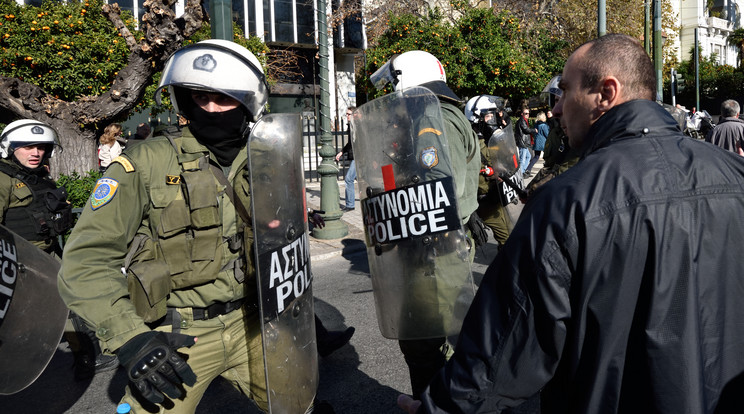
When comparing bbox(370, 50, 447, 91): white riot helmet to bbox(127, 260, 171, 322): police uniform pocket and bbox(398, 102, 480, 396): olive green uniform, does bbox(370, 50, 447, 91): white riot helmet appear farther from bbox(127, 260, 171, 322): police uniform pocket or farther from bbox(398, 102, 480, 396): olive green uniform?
bbox(127, 260, 171, 322): police uniform pocket

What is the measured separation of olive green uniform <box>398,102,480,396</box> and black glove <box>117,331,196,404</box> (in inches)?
47.7

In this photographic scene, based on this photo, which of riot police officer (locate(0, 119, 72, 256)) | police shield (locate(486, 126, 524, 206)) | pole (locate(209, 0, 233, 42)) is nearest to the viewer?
riot police officer (locate(0, 119, 72, 256))

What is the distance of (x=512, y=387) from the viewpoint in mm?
1229

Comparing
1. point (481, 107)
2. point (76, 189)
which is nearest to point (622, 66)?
point (481, 107)

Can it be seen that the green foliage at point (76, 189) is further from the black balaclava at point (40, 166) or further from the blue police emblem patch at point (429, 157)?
the blue police emblem patch at point (429, 157)

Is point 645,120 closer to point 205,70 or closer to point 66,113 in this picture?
point 205,70

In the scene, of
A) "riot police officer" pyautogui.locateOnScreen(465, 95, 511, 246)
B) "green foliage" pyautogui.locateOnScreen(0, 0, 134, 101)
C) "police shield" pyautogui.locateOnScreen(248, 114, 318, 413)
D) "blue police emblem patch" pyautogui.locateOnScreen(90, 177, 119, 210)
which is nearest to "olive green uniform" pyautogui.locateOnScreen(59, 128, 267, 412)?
"blue police emblem patch" pyautogui.locateOnScreen(90, 177, 119, 210)

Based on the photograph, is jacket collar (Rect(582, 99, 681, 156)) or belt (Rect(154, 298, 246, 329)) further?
belt (Rect(154, 298, 246, 329))

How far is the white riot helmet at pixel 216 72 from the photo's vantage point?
1990 mm

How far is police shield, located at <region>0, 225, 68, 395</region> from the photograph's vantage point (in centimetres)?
196

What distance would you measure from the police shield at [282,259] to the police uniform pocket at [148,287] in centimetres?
34

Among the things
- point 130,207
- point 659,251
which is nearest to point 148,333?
point 130,207

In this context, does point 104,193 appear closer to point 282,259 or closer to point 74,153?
point 282,259

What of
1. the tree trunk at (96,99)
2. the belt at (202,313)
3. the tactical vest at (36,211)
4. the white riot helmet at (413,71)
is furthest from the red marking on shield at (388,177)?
Answer: the tree trunk at (96,99)
